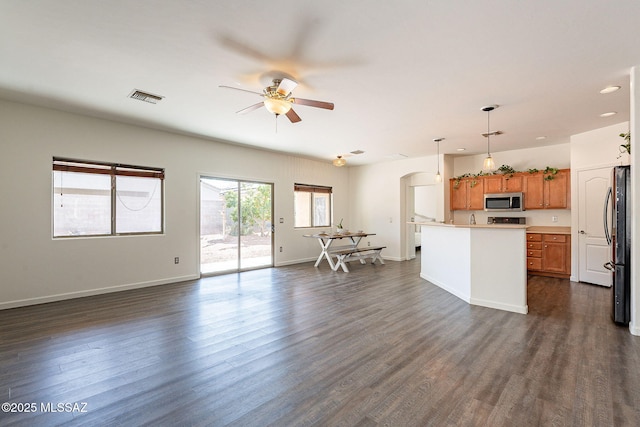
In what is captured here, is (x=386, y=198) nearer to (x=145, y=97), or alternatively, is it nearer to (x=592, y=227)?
(x=592, y=227)

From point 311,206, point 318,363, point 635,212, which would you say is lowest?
point 318,363

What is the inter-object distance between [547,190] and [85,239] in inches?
335

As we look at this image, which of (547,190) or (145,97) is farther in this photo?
(547,190)

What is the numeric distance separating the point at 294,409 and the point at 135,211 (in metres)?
4.54

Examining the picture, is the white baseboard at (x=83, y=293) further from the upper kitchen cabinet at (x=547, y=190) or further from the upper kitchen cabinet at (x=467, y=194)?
the upper kitchen cabinet at (x=547, y=190)

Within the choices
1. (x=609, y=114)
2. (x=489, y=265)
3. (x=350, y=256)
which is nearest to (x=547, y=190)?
(x=609, y=114)

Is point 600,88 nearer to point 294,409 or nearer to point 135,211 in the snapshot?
A: point 294,409

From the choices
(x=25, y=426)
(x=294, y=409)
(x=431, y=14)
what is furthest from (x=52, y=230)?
(x=431, y=14)

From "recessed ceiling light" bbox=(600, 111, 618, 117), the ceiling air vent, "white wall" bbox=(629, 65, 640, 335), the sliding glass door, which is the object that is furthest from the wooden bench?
"recessed ceiling light" bbox=(600, 111, 618, 117)

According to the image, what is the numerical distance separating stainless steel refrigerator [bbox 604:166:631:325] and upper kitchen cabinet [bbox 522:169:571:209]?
9.20 feet

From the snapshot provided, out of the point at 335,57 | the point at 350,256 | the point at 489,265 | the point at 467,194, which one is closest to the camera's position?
the point at 335,57

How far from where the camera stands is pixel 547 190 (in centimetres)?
589

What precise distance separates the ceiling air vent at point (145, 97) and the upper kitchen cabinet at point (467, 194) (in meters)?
6.49

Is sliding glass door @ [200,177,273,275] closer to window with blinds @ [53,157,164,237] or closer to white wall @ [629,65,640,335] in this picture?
window with blinds @ [53,157,164,237]
